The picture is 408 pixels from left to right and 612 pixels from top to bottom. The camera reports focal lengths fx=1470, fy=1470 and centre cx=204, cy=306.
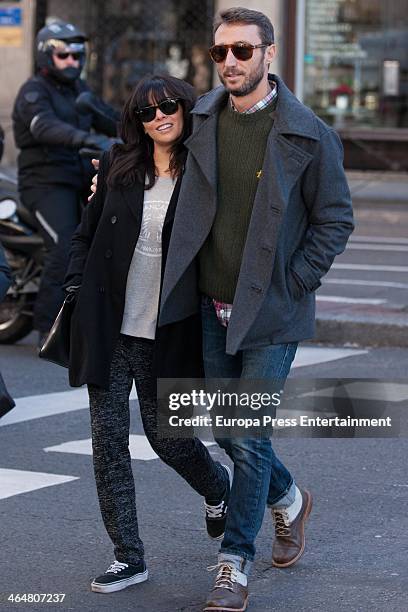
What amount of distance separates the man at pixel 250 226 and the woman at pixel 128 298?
128 mm

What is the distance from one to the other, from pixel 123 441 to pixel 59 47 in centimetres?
513

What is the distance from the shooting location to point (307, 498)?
5465mm

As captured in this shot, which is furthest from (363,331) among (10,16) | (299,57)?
(10,16)

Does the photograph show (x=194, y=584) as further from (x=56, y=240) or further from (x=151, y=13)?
(x=151, y=13)

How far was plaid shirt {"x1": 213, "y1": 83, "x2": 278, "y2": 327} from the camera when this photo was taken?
4832mm

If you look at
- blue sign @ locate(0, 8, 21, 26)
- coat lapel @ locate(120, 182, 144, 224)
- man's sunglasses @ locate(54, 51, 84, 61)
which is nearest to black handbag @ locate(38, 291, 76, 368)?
coat lapel @ locate(120, 182, 144, 224)

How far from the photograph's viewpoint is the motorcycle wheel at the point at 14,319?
10234 millimetres

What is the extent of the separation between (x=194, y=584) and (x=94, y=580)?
1.15ft

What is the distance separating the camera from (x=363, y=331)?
1085 cm

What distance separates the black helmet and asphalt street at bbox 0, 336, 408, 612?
8.32 ft

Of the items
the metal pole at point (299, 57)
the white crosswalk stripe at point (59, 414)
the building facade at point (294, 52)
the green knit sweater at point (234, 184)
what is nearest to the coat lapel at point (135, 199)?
the green knit sweater at point (234, 184)

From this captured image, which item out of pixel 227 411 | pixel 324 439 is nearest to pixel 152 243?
pixel 227 411

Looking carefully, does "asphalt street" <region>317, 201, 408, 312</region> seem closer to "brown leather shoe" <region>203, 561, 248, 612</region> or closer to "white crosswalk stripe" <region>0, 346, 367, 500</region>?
"white crosswalk stripe" <region>0, 346, 367, 500</region>

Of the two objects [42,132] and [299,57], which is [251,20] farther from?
[299,57]
